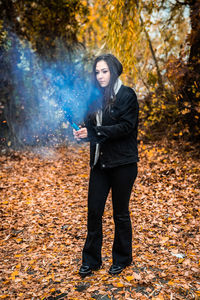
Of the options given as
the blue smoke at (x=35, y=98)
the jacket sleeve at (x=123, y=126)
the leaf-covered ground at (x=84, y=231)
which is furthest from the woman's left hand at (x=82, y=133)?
the blue smoke at (x=35, y=98)

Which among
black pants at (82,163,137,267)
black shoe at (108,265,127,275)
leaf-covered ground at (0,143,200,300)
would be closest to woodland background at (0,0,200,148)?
leaf-covered ground at (0,143,200,300)

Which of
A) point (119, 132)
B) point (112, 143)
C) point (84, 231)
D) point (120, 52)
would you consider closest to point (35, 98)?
point (120, 52)

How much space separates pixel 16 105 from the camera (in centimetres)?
818

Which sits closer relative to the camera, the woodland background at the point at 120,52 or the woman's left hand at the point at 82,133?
the woman's left hand at the point at 82,133

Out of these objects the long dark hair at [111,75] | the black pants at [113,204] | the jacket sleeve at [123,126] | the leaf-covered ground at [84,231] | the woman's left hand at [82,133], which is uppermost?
the long dark hair at [111,75]

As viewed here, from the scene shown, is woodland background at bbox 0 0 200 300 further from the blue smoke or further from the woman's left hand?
the woman's left hand

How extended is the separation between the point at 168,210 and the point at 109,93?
8.69 ft

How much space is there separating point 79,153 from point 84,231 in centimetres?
398

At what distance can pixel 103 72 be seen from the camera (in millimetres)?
2635

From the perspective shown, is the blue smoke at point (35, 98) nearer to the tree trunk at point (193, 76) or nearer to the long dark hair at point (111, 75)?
the tree trunk at point (193, 76)

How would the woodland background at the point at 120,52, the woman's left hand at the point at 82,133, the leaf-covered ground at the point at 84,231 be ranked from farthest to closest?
1. the woodland background at the point at 120,52
2. the leaf-covered ground at the point at 84,231
3. the woman's left hand at the point at 82,133

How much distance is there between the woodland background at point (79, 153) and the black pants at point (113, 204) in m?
0.24

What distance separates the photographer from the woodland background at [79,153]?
304 cm

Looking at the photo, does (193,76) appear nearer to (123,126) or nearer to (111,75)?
(111,75)
